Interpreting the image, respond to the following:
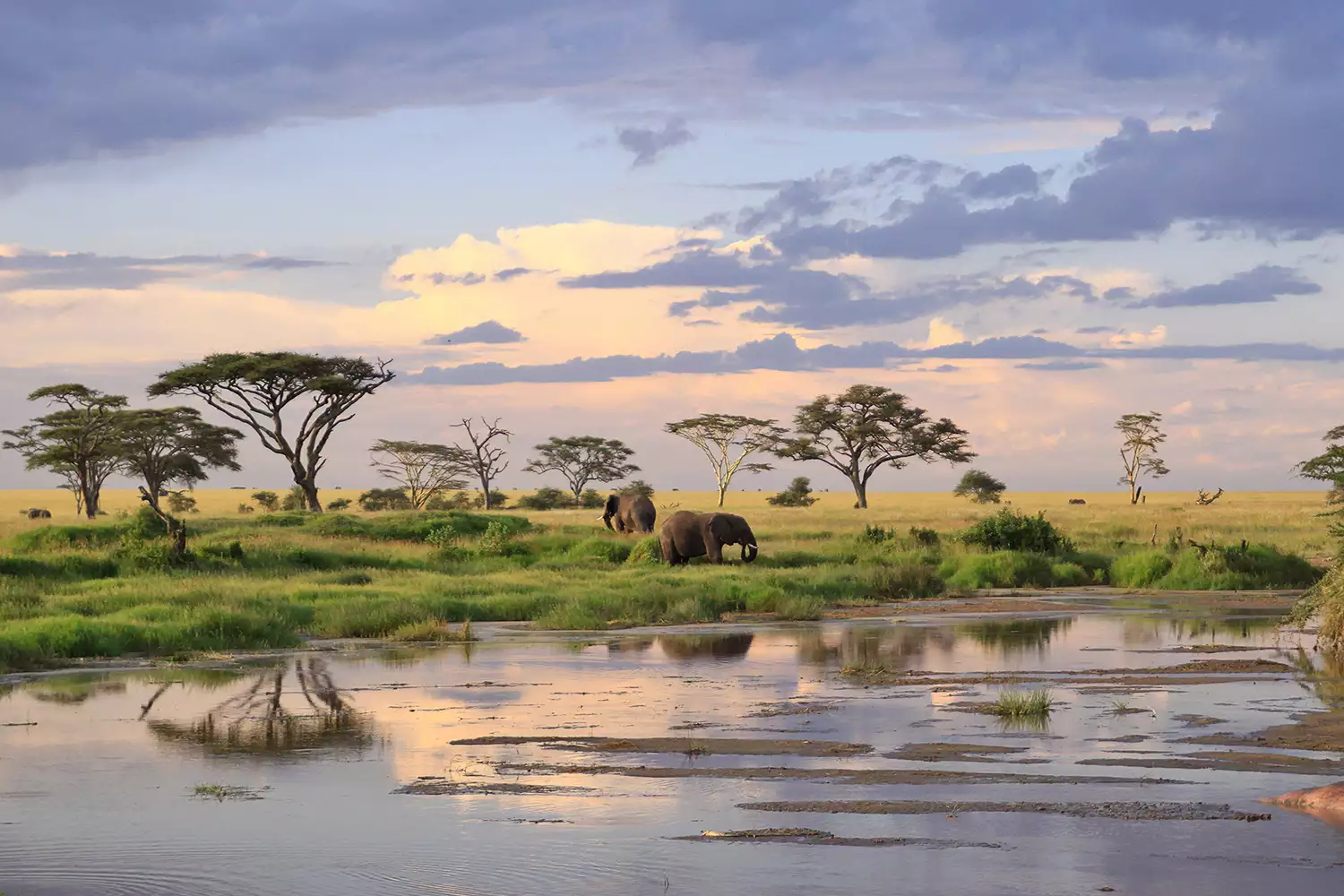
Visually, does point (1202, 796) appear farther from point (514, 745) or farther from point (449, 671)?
point (449, 671)

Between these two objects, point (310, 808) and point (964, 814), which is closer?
point (964, 814)

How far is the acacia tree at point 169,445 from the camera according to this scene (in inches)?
2781

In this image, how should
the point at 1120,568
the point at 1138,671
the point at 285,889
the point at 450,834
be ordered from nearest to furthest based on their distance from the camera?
the point at 285,889 → the point at 450,834 → the point at 1138,671 → the point at 1120,568

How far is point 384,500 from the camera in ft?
308

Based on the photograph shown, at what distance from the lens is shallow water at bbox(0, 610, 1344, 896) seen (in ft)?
27.5

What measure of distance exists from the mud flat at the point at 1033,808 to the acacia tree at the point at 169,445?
62054 mm

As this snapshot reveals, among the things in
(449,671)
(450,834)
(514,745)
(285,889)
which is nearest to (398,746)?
→ (514,745)

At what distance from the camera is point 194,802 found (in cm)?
1054

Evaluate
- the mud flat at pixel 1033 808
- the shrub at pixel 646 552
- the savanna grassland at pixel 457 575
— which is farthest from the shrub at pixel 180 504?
the mud flat at pixel 1033 808

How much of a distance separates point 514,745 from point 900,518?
191ft

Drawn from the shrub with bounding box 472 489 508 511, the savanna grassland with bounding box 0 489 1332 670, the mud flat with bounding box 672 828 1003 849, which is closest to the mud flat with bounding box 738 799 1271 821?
the mud flat with bounding box 672 828 1003 849

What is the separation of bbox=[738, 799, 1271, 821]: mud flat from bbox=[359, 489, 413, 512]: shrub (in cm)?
8012

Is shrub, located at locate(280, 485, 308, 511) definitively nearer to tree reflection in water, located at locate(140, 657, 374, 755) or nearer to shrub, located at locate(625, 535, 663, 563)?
shrub, located at locate(625, 535, 663, 563)

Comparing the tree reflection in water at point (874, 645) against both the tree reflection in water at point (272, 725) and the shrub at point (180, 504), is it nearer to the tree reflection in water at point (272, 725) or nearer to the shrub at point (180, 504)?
the tree reflection in water at point (272, 725)
